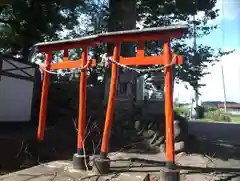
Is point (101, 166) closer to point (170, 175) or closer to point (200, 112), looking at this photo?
point (170, 175)

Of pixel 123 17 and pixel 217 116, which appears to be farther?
pixel 217 116

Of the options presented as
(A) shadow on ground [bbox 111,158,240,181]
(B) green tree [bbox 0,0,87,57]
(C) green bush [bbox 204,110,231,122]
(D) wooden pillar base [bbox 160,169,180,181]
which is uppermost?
(B) green tree [bbox 0,0,87,57]

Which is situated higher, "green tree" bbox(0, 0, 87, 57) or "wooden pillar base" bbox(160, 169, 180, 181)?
"green tree" bbox(0, 0, 87, 57)

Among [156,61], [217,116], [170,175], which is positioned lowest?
[170,175]

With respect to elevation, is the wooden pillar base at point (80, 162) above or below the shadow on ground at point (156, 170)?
above

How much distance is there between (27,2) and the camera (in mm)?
11656

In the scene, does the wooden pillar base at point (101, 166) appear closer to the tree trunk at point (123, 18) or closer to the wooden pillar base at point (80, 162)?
the wooden pillar base at point (80, 162)

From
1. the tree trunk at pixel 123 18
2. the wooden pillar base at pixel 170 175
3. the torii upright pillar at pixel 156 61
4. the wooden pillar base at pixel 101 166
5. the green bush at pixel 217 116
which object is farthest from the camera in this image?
the green bush at pixel 217 116

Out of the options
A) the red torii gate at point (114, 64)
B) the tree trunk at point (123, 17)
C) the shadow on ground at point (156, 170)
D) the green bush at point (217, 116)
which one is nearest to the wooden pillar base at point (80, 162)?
the red torii gate at point (114, 64)

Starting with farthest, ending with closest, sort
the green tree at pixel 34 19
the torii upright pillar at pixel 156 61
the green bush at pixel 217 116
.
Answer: the green bush at pixel 217 116 < the green tree at pixel 34 19 < the torii upright pillar at pixel 156 61

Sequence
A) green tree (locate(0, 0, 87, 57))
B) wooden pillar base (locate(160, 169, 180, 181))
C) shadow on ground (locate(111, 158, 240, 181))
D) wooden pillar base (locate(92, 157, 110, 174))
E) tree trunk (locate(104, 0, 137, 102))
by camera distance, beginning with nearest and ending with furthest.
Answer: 1. wooden pillar base (locate(160, 169, 180, 181))
2. wooden pillar base (locate(92, 157, 110, 174))
3. shadow on ground (locate(111, 158, 240, 181))
4. green tree (locate(0, 0, 87, 57))
5. tree trunk (locate(104, 0, 137, 102))

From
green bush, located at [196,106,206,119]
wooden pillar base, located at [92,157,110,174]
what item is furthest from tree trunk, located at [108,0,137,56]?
green bush, located at [196,106,206,119]

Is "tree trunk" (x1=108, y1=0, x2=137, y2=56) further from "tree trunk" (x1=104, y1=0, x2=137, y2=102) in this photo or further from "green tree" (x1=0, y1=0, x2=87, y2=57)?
"green tree" (x1=0, y1=0, x2=87, y2=57)

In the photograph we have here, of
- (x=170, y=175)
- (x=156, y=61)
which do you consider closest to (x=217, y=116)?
(x=156, y=61)
